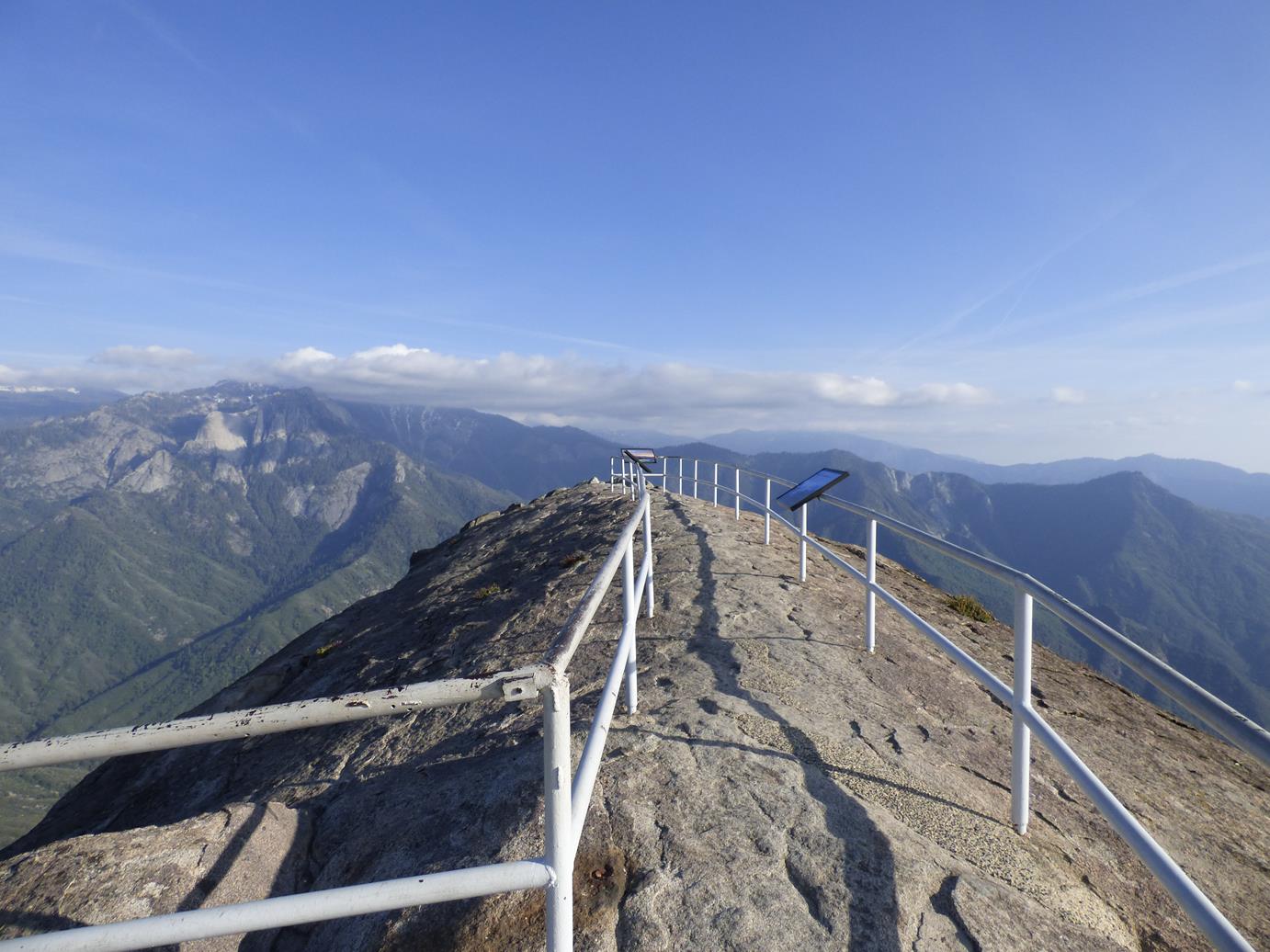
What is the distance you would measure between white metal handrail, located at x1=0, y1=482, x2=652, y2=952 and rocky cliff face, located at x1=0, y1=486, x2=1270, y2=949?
1412mm

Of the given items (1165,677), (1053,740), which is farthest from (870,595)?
(1165,677)

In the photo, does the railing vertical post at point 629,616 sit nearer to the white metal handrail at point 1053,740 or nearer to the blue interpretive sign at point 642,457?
the white metal handrail at point 1053,740

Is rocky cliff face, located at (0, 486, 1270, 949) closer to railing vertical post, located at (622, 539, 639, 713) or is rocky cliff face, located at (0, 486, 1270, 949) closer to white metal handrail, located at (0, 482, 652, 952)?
railing vertical post, located at (622, 539, 639, 713)

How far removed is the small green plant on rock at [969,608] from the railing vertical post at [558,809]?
33.9 ft

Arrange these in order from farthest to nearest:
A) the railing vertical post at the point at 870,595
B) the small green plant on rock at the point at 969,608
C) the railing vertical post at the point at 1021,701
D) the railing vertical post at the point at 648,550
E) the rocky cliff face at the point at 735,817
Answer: the small green plant on rock at the point at 969,608
the railing vertical post at the point at 870,595
the railing vertical post at the point at 648,550
the railing vertical post at the point at 1021,701
the rocky cliff face at the point at 735,817

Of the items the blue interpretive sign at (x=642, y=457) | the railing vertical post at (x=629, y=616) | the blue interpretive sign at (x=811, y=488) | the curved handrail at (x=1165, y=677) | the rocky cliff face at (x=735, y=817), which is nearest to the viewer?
the curved handrail at (x=1165, y=677)

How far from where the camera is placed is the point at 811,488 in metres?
9.36

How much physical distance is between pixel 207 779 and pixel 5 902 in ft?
14.2

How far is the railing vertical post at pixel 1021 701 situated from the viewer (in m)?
3.91

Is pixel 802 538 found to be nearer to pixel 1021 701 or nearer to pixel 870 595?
pixel 870 595

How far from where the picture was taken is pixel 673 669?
6730 millimetres

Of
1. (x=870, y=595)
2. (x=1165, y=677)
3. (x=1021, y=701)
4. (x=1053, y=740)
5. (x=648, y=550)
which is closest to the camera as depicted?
(x=1165, y=677)

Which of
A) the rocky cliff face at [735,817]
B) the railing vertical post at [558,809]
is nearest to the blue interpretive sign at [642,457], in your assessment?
the rocky cliff face at [735,817]

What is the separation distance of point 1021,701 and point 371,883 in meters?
3.61
